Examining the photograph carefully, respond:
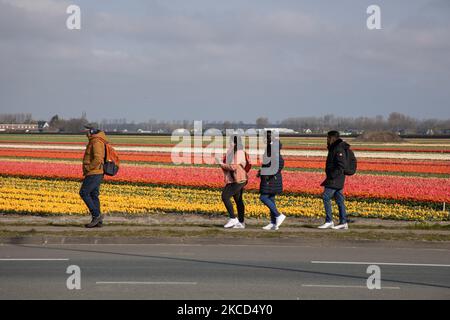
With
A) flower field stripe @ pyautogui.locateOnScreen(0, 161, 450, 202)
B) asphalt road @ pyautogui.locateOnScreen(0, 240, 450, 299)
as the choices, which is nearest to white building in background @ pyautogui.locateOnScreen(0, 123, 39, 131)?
flower field stripe @ pyautogui.locateOnScreen(0, 161, 450, 202)

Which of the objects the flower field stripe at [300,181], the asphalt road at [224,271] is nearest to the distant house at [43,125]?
the flower field stripe at [300,181]

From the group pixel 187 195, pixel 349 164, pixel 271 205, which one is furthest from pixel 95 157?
pixel 187 195

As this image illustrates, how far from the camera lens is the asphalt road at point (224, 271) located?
27.1 feet

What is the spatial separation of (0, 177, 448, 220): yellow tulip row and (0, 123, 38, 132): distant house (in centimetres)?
10863

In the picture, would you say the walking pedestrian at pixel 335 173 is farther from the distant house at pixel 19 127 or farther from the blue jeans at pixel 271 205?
the distant house at pixel 19 127

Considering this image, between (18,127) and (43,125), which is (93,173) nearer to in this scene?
(18,127)

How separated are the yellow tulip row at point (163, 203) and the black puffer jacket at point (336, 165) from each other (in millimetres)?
3864

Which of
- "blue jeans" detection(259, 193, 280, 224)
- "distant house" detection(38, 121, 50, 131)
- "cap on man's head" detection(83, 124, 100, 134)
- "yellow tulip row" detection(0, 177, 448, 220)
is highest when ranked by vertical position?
"distant house" detection(38, 121, 50, 131)

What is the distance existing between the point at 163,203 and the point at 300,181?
781cm

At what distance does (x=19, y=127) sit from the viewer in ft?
474

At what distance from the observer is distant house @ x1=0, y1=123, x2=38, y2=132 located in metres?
132

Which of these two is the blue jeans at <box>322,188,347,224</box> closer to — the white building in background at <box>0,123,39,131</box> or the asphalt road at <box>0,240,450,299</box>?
the asphalt road at <box>0,240,450,299</box>

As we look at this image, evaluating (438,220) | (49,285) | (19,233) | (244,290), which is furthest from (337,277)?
(438,220)
